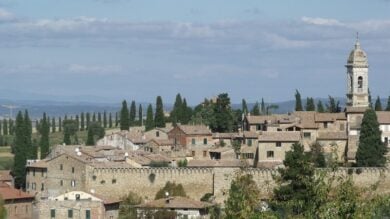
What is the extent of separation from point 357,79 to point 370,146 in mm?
14440

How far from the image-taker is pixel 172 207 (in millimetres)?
57344

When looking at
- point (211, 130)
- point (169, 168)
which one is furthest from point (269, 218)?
point (211, 130)

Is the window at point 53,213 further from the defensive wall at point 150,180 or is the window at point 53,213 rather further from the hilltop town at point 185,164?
the defensive wall at point 150,180

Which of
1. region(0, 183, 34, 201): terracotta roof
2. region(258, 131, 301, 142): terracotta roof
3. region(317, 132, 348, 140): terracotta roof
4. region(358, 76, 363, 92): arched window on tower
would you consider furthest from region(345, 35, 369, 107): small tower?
region(0, 183, 34, 201): terracotta roof

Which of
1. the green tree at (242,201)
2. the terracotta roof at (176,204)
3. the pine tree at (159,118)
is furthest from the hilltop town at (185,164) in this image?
the green tree at (242,201)

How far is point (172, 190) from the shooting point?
64062mm

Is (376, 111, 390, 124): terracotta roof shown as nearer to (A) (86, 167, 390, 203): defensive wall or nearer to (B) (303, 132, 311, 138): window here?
(B) (303, 132, 311, 138): window

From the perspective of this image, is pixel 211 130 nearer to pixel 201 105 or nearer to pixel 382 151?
pixel 201 105

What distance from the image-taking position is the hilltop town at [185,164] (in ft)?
194

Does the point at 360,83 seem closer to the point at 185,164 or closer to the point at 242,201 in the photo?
the point at 185,164

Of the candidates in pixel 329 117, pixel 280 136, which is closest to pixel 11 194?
pixel 280 136

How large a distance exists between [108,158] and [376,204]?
49362 mm

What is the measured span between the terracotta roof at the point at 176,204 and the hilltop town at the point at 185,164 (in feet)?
0.19

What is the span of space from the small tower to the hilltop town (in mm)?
78
